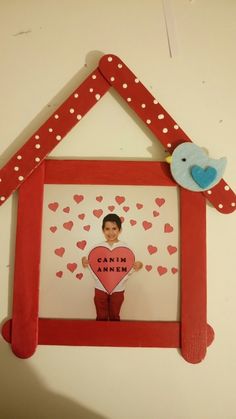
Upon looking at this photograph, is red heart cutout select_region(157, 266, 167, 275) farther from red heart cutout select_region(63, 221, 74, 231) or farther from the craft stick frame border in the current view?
red heart cutout select_region(63, 221, 74, 231)

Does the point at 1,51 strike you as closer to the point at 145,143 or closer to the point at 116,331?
the point at 145,143

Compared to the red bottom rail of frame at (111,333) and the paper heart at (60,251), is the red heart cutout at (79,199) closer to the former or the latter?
the paper heart at (60,251)

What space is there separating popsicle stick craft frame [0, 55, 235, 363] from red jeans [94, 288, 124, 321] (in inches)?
1.0

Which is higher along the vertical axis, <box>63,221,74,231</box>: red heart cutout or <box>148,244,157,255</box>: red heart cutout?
<box>63,221,74,231</box>: red heart cutout

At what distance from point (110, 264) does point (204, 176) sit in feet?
1.28

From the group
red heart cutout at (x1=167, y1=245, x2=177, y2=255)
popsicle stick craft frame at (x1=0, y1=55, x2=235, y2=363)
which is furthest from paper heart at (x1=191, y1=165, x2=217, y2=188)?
red heart cutout at (x1=167, y1=245, x2=177, y2=255)

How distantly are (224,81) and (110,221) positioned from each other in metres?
0.58

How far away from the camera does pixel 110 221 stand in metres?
1.05

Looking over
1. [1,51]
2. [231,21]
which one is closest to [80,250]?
[1,51]

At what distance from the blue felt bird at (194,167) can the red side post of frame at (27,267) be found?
417 mm

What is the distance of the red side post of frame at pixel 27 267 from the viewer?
1.02 meters

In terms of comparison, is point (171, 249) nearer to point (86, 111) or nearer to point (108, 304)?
point (108, 304)


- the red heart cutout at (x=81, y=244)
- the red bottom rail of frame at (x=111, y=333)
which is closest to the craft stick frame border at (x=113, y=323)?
the red bottom rail of frame at (x=111, y=333)

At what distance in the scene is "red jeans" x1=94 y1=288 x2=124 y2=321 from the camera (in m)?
1.03
